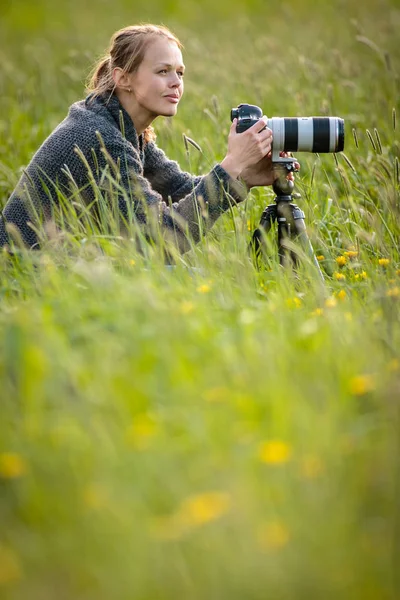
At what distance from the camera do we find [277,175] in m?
2.87

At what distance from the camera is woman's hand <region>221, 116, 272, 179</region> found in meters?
2.78

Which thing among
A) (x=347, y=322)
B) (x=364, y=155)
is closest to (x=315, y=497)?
(x=347, y=322)

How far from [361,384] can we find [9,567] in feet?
2.64

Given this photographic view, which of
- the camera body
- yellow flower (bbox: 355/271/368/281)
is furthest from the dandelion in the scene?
the camera body

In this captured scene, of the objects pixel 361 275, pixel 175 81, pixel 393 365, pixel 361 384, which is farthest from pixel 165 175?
pixel 361 384

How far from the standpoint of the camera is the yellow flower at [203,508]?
4.31 ft

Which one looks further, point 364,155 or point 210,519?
point 364,155

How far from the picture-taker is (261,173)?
2957 millimetres

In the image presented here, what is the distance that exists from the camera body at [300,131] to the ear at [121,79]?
52 centimetres

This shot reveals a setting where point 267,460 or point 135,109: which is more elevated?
point 135,109

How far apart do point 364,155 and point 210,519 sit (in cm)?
319

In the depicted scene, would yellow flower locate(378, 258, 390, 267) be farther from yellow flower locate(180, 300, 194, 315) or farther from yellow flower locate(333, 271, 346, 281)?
yellow flower locate(180, 300, 194, 315)

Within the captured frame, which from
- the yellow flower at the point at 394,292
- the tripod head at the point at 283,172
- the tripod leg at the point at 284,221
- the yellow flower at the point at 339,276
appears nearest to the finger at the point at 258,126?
the tripod head at the point at 283,172

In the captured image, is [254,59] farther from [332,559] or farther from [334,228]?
[332,559]
